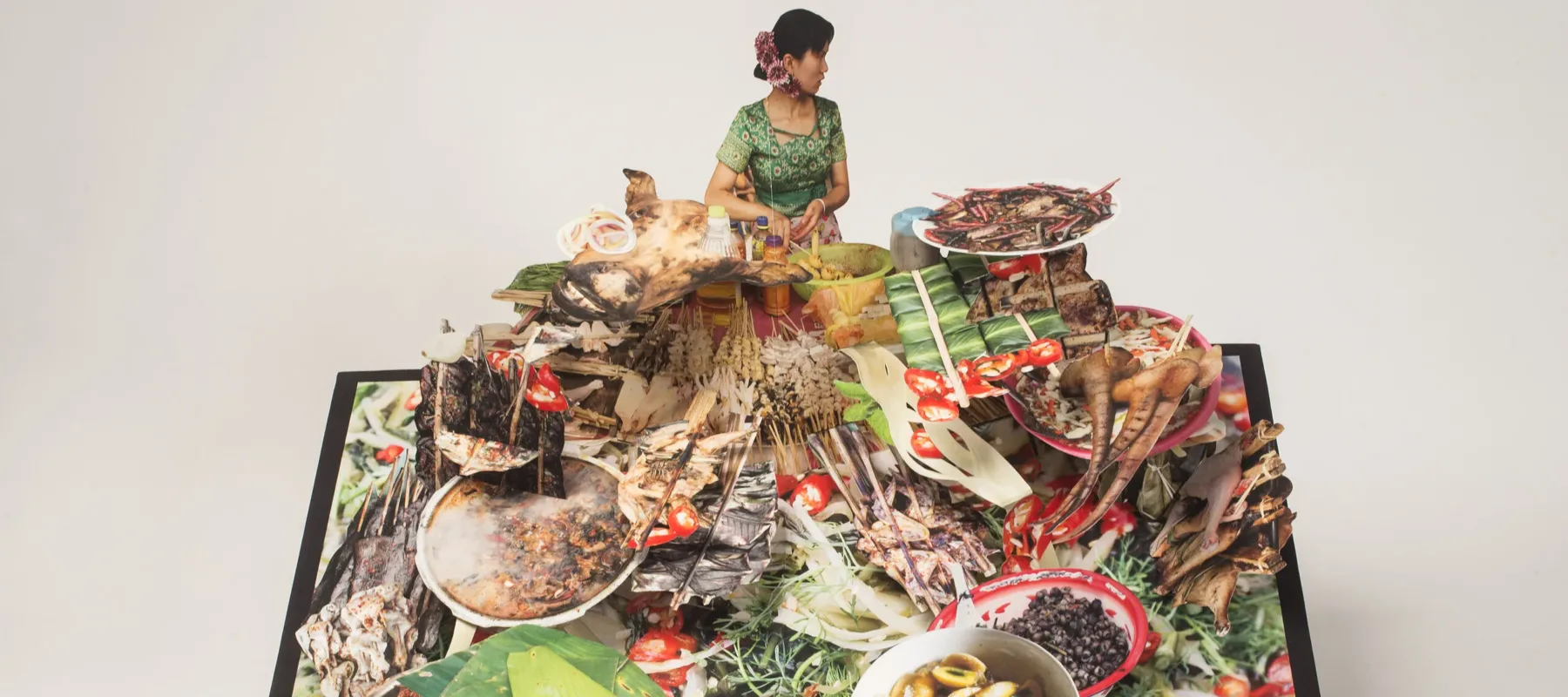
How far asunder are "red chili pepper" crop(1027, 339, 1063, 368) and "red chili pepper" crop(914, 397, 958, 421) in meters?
0.16

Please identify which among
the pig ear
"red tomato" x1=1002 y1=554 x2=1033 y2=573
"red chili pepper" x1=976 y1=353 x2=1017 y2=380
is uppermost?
the pig ear

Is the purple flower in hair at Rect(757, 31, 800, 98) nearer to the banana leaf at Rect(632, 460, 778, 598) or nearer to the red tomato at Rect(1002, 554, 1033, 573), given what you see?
the banana leaf at Rect(632, 460, 778, 598)

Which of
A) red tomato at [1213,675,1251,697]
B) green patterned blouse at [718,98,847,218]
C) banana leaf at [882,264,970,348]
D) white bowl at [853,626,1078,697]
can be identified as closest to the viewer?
white bowl at [853,626,1078,697]

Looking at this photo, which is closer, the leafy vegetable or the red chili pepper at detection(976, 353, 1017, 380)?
the red chili pepper at detection(976, 353, 1017, 380)

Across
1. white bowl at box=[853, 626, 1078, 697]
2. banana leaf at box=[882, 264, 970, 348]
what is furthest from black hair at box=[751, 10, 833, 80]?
white bowl at box=[853, 626, 1078, 697]

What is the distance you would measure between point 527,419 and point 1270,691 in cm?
149

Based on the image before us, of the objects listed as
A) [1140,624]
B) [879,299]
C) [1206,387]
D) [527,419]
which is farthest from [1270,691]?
[527,419]

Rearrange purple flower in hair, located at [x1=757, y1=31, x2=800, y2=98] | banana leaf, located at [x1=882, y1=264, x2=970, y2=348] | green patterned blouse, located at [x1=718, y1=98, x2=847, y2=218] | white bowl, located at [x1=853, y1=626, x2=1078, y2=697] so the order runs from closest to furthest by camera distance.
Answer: white bowl, located at [x1=853, y1=626, x2=1078, y2=697]
banana leaf, located at [x1=882, y1=264, x2=970, y2=348]
purple flower in hair, located at [x1=757, y1=31, x2=800, y2=98]
green patterned blouse, located at [x1=718, y1=98, x2=847, y2=218]

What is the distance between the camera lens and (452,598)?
8.59ft

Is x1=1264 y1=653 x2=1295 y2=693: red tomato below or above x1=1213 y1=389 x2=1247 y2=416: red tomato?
above

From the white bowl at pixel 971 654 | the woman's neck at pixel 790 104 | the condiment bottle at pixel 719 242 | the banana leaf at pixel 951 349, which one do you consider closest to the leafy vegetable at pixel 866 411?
the banana leaf at pixel 951 349

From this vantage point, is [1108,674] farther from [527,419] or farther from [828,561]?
[527,419]

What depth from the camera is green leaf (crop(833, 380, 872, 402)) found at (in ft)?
9.21

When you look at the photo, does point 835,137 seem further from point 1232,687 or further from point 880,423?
point 1232,687
